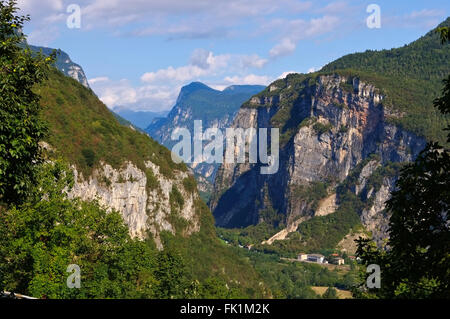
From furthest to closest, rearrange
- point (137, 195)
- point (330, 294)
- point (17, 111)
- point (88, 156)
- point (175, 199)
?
point (175, 199)
point (330, 294)
point (137, 195)
point (88, 156)
point (17, 111)

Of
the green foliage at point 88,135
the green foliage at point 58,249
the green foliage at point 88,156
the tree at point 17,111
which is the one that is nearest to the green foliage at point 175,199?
the green foliage at point 88,135

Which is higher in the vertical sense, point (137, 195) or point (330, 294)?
point (137, 195)

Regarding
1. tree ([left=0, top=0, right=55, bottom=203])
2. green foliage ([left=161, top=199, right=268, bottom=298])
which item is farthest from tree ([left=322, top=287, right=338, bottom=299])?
tree ([left=0, top=0, right=55, bottom=203])

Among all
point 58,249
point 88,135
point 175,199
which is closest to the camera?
point 58,249

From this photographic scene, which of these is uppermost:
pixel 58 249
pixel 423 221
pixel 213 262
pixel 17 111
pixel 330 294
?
→ pixel 17 111

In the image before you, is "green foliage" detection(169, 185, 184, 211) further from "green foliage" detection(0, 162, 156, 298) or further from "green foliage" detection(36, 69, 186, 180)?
"green foliage" detection(0, 162, 156, 298)

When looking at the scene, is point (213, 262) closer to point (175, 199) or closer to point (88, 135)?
point (175, 199)

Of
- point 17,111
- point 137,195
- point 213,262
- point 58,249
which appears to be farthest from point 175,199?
point 17,111
